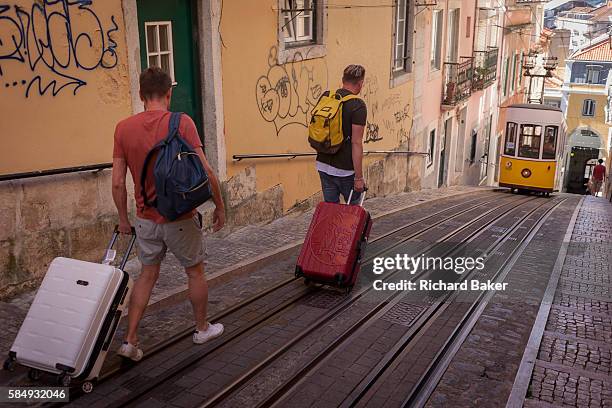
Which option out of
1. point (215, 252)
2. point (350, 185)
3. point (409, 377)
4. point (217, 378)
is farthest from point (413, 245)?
point (217, 378)

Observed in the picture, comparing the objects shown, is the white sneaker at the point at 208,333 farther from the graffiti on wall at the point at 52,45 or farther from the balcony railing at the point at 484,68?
the balcony railing at the point at 484,68

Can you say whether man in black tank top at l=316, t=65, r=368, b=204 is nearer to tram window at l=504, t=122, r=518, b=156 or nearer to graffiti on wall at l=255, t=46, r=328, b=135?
graffiti on wall at l=255, t=46, r=328, b=135

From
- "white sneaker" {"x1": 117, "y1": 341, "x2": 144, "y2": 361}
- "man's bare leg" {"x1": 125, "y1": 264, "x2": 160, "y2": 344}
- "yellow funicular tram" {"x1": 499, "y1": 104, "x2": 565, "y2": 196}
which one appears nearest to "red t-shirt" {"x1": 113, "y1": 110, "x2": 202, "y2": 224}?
"man's bare leg" {"x1": 125, "y1": 264, "x2": 160, "y2": 344}

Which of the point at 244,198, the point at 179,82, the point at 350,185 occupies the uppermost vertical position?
the point at 179,82

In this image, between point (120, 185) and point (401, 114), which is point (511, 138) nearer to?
point (401, 114)

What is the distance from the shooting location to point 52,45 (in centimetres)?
484

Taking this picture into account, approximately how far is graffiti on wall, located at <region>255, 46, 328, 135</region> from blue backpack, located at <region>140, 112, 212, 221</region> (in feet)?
12.9

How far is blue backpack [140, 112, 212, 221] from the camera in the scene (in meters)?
3.52

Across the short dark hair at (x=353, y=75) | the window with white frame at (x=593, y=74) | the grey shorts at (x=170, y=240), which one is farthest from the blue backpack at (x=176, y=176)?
the window with white frame at (x=593, y=74)

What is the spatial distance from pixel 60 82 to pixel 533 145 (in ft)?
51.9

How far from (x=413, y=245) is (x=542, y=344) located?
2817mm

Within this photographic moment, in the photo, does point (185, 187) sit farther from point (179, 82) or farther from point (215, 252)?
point (179, 82)

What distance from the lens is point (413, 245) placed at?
23.1ft

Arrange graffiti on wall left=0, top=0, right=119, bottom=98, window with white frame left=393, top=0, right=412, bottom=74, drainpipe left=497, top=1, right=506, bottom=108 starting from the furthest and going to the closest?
1. drainpipe left=497, top=1, right=506, bottom=108
2. window with white frame left=393, top=0, right=412, bottom=74
3. graffiti on wall left=0, top=0, right=119, bottom=98
